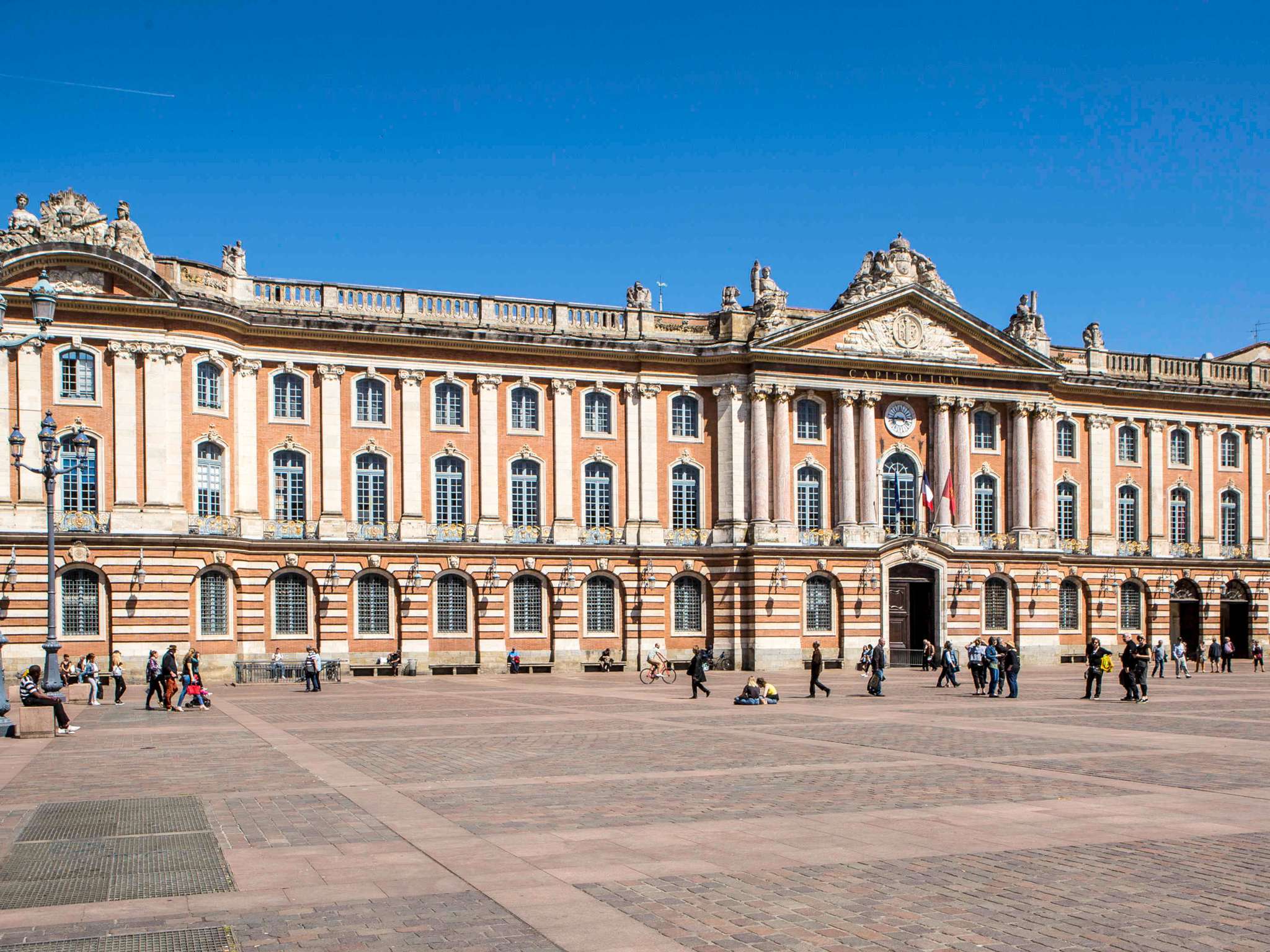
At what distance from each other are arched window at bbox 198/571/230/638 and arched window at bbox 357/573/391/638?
18.0 feet

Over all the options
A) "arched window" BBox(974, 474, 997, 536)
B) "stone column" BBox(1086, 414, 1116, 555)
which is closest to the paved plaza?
"arched window" BBox(974, 474, 997, 536)

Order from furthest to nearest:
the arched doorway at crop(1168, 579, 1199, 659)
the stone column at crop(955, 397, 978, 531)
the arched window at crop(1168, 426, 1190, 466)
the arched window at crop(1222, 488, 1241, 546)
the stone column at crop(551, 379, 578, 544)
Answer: the arched window at crop(1222, 488, 1241, 546)
the arched window at crop(1168, 426, 1190, 466)
the arched doorway at crop(1168, 579, 1199, 659)
the stone column at crop(955, 397, 978, 531)
the stone column at crop(551, 379, 578, 544)

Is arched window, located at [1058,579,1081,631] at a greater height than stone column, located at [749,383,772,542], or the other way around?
stone column, located at [749,383,772,542]

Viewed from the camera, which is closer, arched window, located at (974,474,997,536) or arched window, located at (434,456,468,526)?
arched window, located at (434,456,468,526)

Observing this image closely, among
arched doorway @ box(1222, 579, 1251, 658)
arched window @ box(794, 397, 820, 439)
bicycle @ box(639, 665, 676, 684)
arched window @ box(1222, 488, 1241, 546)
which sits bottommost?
bicycle @ box(639, 665, 676, 684)

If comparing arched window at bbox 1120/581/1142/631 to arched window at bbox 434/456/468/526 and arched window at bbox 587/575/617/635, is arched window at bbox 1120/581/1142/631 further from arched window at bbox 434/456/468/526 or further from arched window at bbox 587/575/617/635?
arched window at bbox 434/456/468/526

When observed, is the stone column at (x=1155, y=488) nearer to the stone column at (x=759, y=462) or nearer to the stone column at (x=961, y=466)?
the stone column at (x=961, y=466)

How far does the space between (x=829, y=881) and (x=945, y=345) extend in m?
53.0

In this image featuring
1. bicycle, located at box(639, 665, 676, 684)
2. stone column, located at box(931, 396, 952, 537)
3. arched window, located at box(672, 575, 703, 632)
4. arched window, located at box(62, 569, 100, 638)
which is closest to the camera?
arched window, located at box(62, 569, 100, 638)

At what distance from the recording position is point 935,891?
13.6m

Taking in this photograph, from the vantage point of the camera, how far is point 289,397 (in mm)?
56531

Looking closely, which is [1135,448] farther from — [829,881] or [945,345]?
[829,881]

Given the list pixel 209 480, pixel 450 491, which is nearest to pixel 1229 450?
pixel 450 491

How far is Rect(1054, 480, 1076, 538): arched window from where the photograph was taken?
68.6 m
